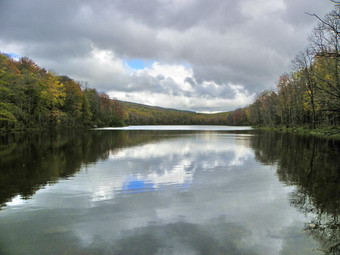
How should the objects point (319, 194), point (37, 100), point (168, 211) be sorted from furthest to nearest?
1. point (37, 100)
2. point (319, 194)
3. point (168, 211)

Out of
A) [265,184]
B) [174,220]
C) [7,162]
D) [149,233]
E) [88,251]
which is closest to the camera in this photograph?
[88,251]

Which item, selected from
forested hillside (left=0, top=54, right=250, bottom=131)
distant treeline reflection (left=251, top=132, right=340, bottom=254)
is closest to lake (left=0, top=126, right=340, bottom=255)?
distant treeline reflection (left=251, top=132, right=340, bottom=254)

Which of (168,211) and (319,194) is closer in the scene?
(168,211)

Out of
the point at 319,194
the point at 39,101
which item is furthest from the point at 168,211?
the point at 39,101

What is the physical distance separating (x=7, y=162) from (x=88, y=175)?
6879 millimetres

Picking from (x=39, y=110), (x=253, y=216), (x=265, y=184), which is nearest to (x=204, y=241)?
(x=253, y=216)

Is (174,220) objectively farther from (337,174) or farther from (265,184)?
(337,174)

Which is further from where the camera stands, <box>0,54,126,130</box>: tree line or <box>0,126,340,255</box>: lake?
<box>0,54,126,130</box>: tree line

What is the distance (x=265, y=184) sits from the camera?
10.5 m

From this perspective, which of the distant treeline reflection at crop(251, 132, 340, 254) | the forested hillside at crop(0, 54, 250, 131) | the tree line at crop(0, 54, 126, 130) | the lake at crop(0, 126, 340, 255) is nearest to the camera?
the lake at crop(0, 126, 340, 255)

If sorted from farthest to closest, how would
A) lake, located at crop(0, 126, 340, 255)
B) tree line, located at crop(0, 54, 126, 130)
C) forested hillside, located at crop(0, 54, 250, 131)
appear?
forested hillside, located at crop(0, 54, 250, 131), tree line, located at crop(0, 54, 126, 130), lake, located at crop(0, 126, 340, 255)

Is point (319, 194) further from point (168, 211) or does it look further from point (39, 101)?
point (39, 101)

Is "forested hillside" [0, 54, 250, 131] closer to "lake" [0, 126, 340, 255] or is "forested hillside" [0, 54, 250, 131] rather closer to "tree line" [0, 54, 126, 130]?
"tree line" [0, 54, 126, 130]

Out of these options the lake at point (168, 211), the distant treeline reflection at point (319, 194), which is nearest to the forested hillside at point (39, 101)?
the lake at point (168, 211)
